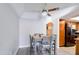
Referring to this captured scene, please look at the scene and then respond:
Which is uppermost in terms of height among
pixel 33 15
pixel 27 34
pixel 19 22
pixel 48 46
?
pixel 33 15

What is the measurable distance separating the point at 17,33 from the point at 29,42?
0.94 feet

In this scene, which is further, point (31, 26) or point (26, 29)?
point (26, 29)

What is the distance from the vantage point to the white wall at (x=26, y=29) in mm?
2031

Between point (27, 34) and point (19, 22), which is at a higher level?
point (19, 22)

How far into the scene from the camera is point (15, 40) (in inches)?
98.4

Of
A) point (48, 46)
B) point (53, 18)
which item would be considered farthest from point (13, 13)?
point (48, 46)

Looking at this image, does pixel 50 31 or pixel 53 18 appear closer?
pixel 50 31

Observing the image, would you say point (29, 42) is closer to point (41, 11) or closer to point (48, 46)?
point (48, 46)

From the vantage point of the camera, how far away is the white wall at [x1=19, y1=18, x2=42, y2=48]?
203 cm

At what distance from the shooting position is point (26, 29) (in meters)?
2.32

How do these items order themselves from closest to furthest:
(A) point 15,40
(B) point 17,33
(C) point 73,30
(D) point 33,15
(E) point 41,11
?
(E) point 41,11 → (D) point 33,15 → (B) point 17,33 → (A) point 15,40 → (C) point 73,30

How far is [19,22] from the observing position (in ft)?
6.60
